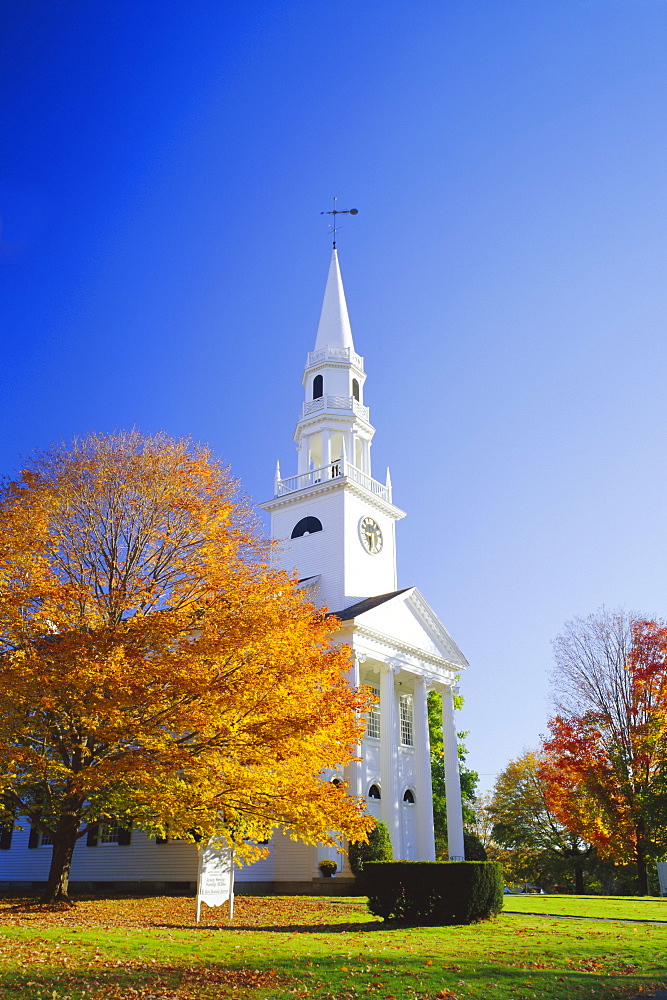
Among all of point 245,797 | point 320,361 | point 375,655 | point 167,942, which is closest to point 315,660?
point 245,797

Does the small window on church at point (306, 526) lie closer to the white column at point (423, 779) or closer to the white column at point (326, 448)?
the white column at point (326, 448)

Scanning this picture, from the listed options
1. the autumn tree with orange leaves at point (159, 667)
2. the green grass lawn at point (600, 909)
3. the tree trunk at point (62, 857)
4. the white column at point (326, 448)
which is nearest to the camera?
the autumn tree with orange leaves at point (159, 667)

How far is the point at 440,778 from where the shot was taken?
1677 inches

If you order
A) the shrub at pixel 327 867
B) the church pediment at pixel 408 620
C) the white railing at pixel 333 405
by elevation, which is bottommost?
the shrub at pixel 327 867

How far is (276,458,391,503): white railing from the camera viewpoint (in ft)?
128

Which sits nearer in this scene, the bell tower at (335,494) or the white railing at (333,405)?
the bell tower at (335,494)

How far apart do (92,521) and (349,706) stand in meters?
8.17

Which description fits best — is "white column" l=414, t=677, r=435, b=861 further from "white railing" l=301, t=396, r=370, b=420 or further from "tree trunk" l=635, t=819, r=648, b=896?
"white railing" l=301, t=396, r=370, b=420

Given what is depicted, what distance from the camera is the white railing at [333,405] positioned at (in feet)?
137

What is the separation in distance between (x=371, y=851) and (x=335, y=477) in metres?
17.7

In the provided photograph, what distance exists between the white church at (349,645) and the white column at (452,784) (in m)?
0.05

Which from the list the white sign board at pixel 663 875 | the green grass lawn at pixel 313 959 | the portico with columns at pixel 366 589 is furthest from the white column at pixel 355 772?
the green grass lawn at pixel 313 959

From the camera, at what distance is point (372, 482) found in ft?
136

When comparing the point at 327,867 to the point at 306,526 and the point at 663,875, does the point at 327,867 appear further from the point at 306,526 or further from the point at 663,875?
the point at 306,526
